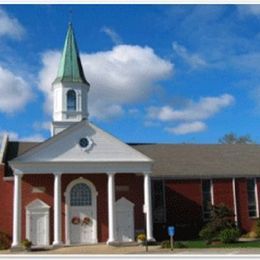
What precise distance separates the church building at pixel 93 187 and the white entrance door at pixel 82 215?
0.21ft

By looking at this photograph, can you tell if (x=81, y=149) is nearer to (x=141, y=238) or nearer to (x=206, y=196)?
(x=141, y=238)

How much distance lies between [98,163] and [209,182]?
11276 mm

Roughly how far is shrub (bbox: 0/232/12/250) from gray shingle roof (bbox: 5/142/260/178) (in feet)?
19.8

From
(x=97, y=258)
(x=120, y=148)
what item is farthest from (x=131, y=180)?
(x=97, y=258)

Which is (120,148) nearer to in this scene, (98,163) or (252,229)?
(98,163)

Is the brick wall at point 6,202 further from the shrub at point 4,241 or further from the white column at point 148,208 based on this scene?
the white column at point 148,208

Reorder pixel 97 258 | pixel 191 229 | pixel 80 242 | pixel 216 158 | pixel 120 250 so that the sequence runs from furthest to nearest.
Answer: pixel 216 158
pixel 191 229
pixel 80 242
pixel 120 250
pixel 97 258

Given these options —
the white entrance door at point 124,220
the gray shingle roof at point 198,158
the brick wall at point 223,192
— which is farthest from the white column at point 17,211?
the brick wall at point 223,192

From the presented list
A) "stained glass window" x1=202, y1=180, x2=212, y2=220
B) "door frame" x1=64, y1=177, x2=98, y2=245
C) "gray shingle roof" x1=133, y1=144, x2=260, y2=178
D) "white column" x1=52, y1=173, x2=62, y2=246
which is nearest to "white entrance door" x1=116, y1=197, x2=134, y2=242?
"door frame" x1=64, y1=177, x2=98, y2=245

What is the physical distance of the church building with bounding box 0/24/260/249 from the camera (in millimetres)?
30875

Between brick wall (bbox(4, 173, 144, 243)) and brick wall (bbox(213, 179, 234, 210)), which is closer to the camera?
brick wall (bbox(4, 173, 144, 243))

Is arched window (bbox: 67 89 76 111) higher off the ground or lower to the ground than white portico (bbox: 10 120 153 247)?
higher

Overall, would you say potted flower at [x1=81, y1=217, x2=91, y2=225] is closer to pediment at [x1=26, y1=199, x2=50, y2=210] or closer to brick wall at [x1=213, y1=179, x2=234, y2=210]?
pediment at [x1=26, y1=199, x2=50, y2=210]

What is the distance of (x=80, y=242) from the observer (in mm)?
32312
